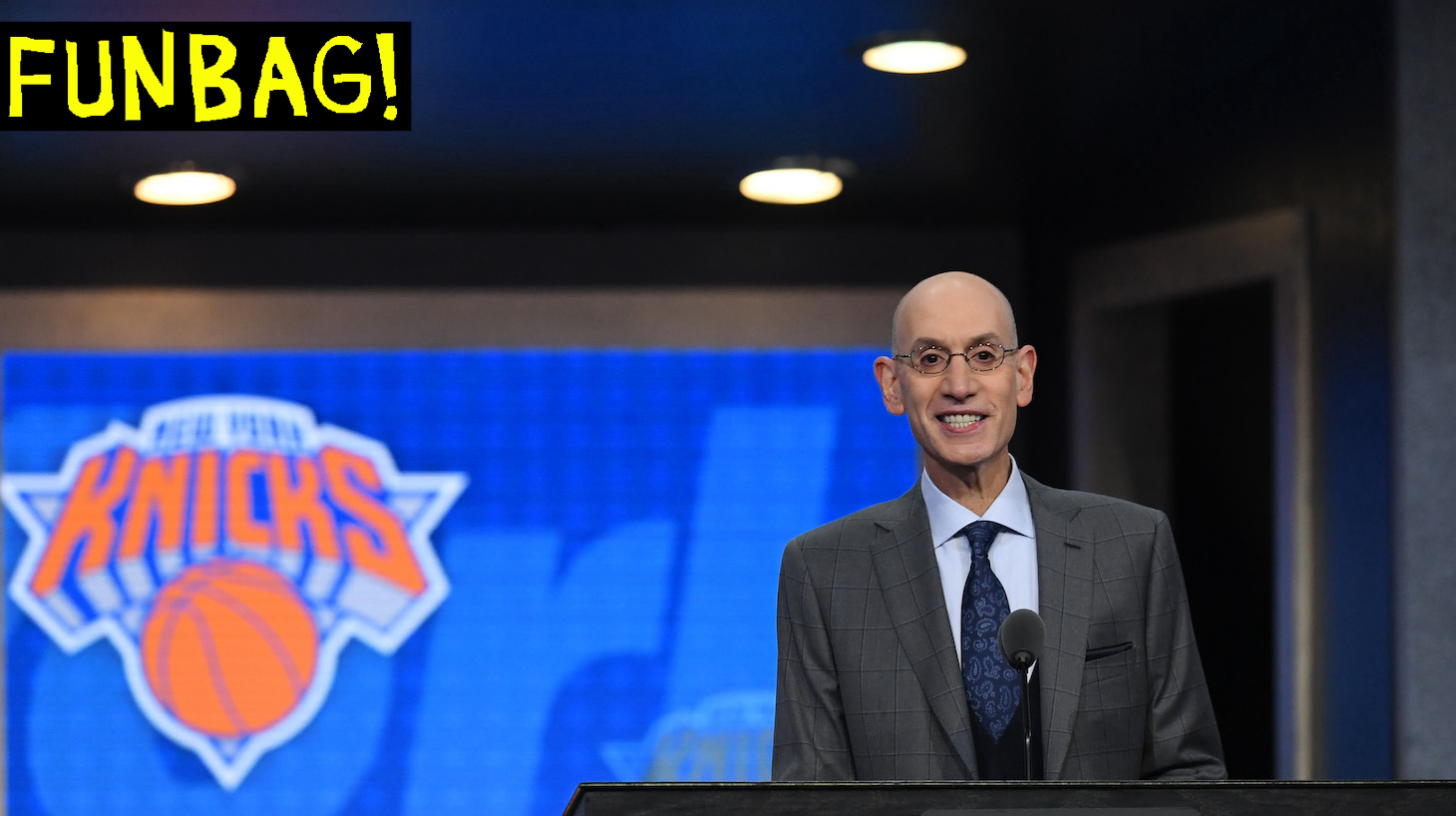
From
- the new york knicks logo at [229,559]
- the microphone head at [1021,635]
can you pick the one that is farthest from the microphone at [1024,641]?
the new york knicks logo at [229,559]

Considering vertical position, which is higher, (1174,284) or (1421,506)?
(1174,284)

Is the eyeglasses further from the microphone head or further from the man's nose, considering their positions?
the microphone head

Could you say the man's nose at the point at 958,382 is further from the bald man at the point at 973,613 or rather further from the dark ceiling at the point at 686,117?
the dark ceiling at the point at 686,117

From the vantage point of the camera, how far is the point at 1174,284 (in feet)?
15.2

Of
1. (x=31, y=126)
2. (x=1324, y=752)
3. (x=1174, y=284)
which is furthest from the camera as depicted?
(x=1174, y=284)

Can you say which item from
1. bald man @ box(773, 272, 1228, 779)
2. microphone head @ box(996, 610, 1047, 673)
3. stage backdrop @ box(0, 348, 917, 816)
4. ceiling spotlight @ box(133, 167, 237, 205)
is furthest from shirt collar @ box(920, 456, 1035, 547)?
stage backdrop @ box(0, 348, 917, 816)

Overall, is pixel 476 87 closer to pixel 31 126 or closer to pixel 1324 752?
pixel 31 126

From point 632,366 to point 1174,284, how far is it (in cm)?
174

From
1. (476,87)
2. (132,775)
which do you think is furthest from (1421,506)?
(132,775)

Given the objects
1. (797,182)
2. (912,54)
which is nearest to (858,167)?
(797,182)

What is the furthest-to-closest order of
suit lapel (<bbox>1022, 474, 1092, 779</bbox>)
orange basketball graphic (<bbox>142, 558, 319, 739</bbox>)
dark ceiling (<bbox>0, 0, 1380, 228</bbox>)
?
orange basketball graphic (<bbox>142, 558, 319, 739</bbox>) < dark ceiling (<bbox>0, 0, 1380, 228</bbox>) < suit lapel (<bbox>1022, 474, 1092, 779</bbox>)

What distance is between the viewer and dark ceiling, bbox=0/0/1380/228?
3.43 metres

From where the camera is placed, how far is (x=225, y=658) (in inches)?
213

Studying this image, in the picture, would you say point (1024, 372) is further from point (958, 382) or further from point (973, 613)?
point (973, 613)
